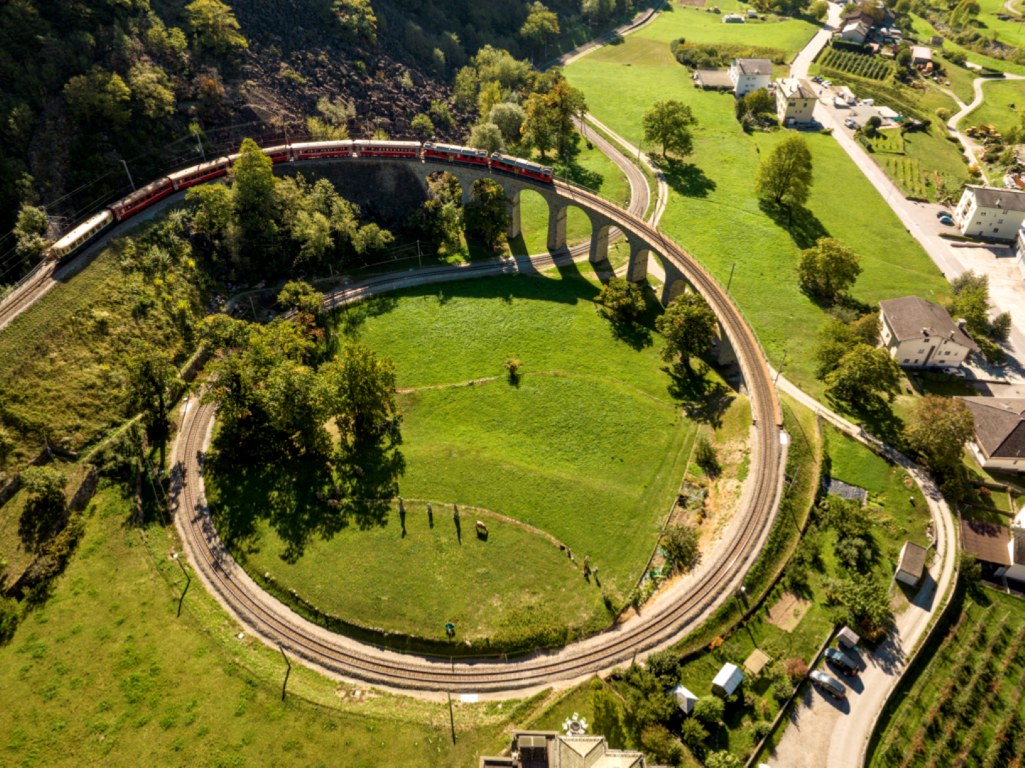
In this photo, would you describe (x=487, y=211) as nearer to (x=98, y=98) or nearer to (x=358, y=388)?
(x=358, y=388)

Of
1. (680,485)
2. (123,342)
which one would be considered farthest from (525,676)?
(123,342)

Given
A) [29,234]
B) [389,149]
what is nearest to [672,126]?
[389,149]

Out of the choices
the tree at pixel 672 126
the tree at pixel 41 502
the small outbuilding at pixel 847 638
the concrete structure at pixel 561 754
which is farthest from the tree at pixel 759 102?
the tree at pixel 41 502

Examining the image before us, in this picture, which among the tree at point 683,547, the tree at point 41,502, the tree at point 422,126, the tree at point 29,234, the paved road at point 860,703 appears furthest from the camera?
the tree at point 422,126

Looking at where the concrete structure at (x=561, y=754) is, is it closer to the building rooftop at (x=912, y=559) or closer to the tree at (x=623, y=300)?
the building rooftop at (x=912, y=559)

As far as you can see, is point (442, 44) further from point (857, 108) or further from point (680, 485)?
point (680, 485)

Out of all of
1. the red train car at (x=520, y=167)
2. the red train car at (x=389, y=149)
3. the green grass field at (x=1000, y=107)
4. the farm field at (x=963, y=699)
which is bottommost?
the farm field at (x=963, y=699)

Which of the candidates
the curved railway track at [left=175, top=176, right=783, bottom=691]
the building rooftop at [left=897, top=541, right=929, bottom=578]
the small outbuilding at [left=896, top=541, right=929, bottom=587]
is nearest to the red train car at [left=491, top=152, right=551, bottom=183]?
the curved railway track at [left=175, top=176, right=783, bottom=691]
